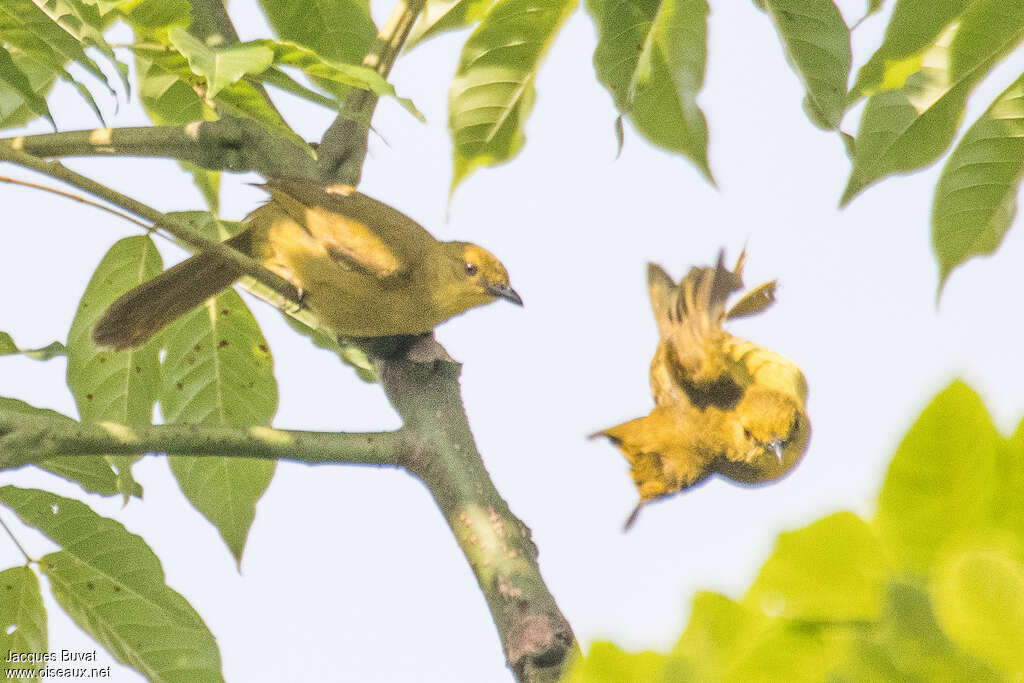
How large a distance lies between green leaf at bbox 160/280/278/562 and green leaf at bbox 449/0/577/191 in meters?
0.76

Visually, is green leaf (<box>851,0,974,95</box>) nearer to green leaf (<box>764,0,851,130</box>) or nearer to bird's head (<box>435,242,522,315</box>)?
green leaf (<box>764,0,851,130</box>)

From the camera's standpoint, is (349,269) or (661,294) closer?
(349,269)

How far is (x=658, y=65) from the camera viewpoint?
239 cm

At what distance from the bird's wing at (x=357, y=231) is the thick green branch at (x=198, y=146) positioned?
1.32 meters

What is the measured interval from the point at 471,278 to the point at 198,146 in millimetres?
2223

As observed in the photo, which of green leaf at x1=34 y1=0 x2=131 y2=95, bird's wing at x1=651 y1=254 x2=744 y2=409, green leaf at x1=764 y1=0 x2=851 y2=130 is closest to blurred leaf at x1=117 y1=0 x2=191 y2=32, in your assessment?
green leaf at x1=34 y1=0 x2=131 y2=95

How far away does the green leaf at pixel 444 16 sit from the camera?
266 cm

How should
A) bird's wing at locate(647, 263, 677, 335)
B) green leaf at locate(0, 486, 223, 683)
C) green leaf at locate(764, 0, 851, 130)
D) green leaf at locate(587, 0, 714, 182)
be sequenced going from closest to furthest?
1. green leaf at locate(764, 0, 851, 130)
2. green leaf at locate(587, 0, 714, 182)
3. green leaf at locate(0, 486, 223, 683)
4. bird's wing at locate(647, 263, 677, 335)

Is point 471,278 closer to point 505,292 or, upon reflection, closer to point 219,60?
point 505,292

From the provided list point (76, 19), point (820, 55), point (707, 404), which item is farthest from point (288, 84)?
point (707, 404)

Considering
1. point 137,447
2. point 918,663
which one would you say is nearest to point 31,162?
point 137,447

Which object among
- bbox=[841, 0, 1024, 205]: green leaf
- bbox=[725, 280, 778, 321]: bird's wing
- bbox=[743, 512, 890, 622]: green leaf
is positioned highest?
bbox=[725, 280, 778, 321]: bird's wing

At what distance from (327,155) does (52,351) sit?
34.8 inches

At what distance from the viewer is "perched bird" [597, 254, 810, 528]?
449cm
